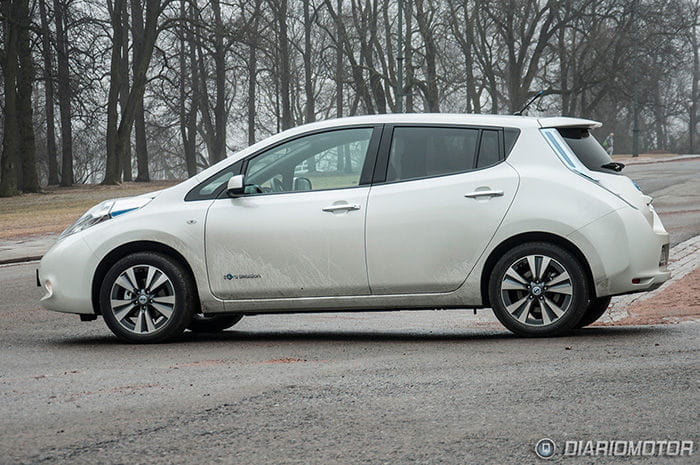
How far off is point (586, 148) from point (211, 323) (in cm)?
352

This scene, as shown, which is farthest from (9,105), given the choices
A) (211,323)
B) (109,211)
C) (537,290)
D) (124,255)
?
(537,290)

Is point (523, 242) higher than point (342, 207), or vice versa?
point (342, 207)

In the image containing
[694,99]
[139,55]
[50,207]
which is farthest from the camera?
[694,99]

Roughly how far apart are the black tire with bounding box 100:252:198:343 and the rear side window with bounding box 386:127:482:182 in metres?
1.81

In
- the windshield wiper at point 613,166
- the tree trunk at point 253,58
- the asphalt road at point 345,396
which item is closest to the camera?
the asphalt road at point 345,396

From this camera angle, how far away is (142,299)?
861cm

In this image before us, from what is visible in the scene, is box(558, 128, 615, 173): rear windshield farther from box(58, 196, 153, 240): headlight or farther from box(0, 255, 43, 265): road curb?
box(0, 255, 43, 265): road curb

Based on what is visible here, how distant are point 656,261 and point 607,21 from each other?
50034 mm

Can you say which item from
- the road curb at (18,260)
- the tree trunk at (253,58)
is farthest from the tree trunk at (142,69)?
the road curb at (18,260)

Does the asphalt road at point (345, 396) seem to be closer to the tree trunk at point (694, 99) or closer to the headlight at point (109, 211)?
the headlight at point (109, 211)

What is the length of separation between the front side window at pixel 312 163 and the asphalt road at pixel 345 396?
4.02 ft

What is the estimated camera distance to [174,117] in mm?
60969

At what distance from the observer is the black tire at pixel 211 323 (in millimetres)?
9581

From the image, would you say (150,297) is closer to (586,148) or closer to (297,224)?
(297,224)
